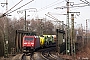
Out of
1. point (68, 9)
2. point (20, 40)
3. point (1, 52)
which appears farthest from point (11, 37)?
point (68, 9)

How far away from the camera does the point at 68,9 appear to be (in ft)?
107

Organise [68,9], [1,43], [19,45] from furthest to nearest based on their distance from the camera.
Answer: [19,45], [1,43], [68,9]

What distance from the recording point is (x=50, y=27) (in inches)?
3649

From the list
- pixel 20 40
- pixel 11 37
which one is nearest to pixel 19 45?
pixel 20 40

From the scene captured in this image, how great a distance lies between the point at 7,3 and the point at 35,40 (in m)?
10.2

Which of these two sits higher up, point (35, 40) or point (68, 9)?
point (68, 9)

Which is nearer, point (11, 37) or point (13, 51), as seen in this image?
point (13, 51)

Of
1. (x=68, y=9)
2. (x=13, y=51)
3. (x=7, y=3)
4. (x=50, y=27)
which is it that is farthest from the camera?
(x=50, y=27)

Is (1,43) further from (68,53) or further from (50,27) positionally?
(50,27)

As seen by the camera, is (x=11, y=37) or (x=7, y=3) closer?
(x=7, y=3)

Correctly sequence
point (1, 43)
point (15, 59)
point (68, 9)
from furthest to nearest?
1. point (1, 43)
2. point (68, 9)
3. point (15, 59)

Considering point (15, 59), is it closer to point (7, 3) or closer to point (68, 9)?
point (7, 3)

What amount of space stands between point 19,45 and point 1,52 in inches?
153

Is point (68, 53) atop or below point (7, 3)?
below
